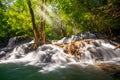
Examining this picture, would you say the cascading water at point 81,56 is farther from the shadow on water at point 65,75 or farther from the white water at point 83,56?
the shadow on water at point 65,75

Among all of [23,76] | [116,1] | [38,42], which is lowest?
[23,76]

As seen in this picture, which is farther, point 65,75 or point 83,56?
point 83,56

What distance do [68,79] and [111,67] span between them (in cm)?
306

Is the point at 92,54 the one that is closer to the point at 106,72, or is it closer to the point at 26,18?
the point at 106,72

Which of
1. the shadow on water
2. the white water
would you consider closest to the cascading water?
the white water

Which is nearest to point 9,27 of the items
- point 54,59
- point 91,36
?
point 91,36

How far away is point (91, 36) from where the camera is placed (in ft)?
77.4

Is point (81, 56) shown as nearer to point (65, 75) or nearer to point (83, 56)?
point (83, 56)

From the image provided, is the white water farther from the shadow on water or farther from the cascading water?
the shadow on water

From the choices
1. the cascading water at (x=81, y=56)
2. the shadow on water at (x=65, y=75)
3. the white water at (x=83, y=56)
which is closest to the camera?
the shadow on water at (x=65, y=75)

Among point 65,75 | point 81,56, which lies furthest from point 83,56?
point 65,75

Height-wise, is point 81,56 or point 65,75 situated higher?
point 81,56

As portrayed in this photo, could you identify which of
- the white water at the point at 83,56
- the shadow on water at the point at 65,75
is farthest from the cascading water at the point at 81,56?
the shadow on water at the point at 65,75

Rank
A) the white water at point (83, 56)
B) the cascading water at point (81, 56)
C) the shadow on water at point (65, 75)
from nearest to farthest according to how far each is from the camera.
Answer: the shadow on water at point (65, 75) < the cascading water at point (81, 56) < the white water at point (83, 56)
